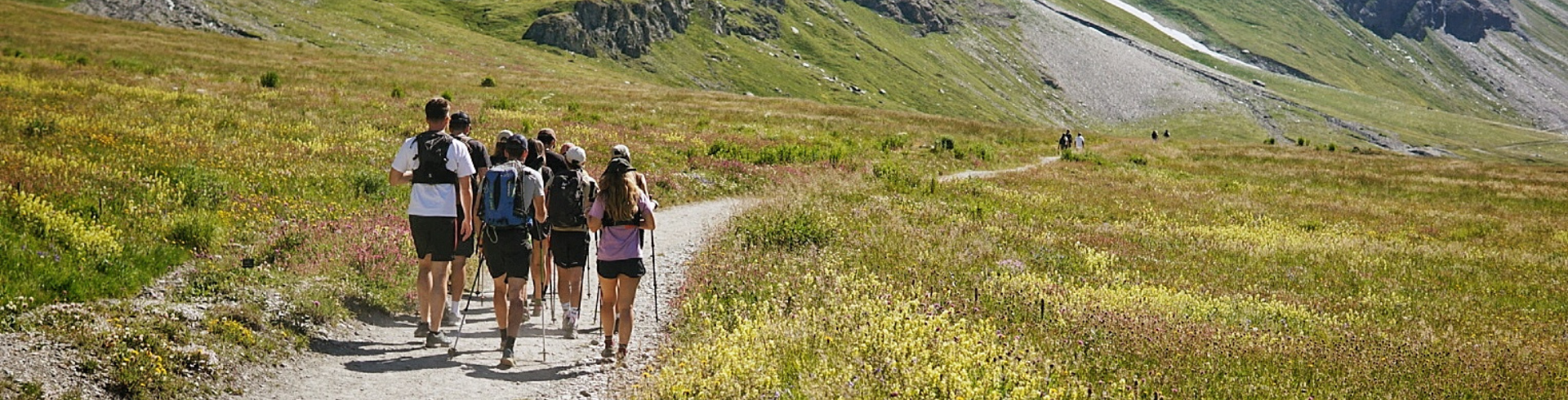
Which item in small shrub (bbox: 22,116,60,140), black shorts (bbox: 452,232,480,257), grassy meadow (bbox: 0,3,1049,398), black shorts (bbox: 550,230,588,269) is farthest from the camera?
small shrub (bbox: 22,116,60,140)

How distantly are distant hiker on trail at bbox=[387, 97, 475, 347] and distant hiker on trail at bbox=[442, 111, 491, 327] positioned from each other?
0.08 meters

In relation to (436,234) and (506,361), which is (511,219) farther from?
(506,361)

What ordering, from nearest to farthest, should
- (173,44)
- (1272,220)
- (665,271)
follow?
(665,271), (1272,220), (173,44)

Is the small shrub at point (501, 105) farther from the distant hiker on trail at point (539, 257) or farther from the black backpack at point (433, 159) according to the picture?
the black backpack at point (433, 159)

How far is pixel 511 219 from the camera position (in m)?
9.55

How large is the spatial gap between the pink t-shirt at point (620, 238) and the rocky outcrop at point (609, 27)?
424ft

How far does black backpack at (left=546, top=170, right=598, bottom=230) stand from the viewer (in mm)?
9641

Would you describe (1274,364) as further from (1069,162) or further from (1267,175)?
(1267,175)

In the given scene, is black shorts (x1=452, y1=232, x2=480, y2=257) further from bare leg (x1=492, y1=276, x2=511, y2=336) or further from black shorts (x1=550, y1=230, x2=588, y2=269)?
black shorts (x1=550, y1=230, x2=588, y2=269)

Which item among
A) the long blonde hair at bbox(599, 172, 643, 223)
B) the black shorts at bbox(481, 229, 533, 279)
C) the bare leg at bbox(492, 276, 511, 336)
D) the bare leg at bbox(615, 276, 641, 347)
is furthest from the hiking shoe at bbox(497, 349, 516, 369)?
the long blonde hair at bbox(599, 172, 643, 223)

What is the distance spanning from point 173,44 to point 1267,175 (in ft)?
208

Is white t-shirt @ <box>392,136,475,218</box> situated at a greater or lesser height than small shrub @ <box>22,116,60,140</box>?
greater

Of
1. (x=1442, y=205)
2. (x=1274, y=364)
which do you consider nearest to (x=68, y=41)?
(x=1274, y=364)

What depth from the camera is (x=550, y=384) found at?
8.88 metres
